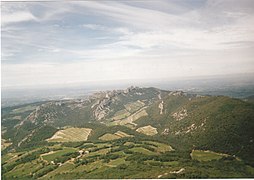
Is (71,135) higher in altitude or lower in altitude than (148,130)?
higher

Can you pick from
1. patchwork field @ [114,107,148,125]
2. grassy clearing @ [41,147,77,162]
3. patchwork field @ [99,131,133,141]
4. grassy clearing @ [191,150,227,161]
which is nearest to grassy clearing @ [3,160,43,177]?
grassy clearing @ [41,147,77,162]

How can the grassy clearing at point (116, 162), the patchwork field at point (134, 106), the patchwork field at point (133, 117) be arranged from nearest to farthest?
the grassy clearing at point (116, 162), the patchwork field at point (133, 117), the patchwork field at point (134, 106)

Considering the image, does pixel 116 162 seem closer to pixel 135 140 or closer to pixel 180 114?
pixel 135 140

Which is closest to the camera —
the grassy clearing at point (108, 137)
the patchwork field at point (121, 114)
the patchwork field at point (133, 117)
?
the grassy clearing at point (108, 137)

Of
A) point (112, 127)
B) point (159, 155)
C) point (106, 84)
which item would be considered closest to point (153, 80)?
point (106, 84)

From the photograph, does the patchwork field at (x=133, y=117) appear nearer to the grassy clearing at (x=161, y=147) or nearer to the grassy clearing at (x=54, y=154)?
the grassy clearing at (x=161, y=147)

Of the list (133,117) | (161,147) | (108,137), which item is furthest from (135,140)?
(133,117)

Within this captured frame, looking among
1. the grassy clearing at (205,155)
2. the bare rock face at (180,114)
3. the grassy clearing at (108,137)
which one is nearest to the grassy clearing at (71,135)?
the grassy clearing at (108,137)

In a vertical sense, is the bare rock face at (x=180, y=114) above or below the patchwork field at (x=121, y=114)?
below
